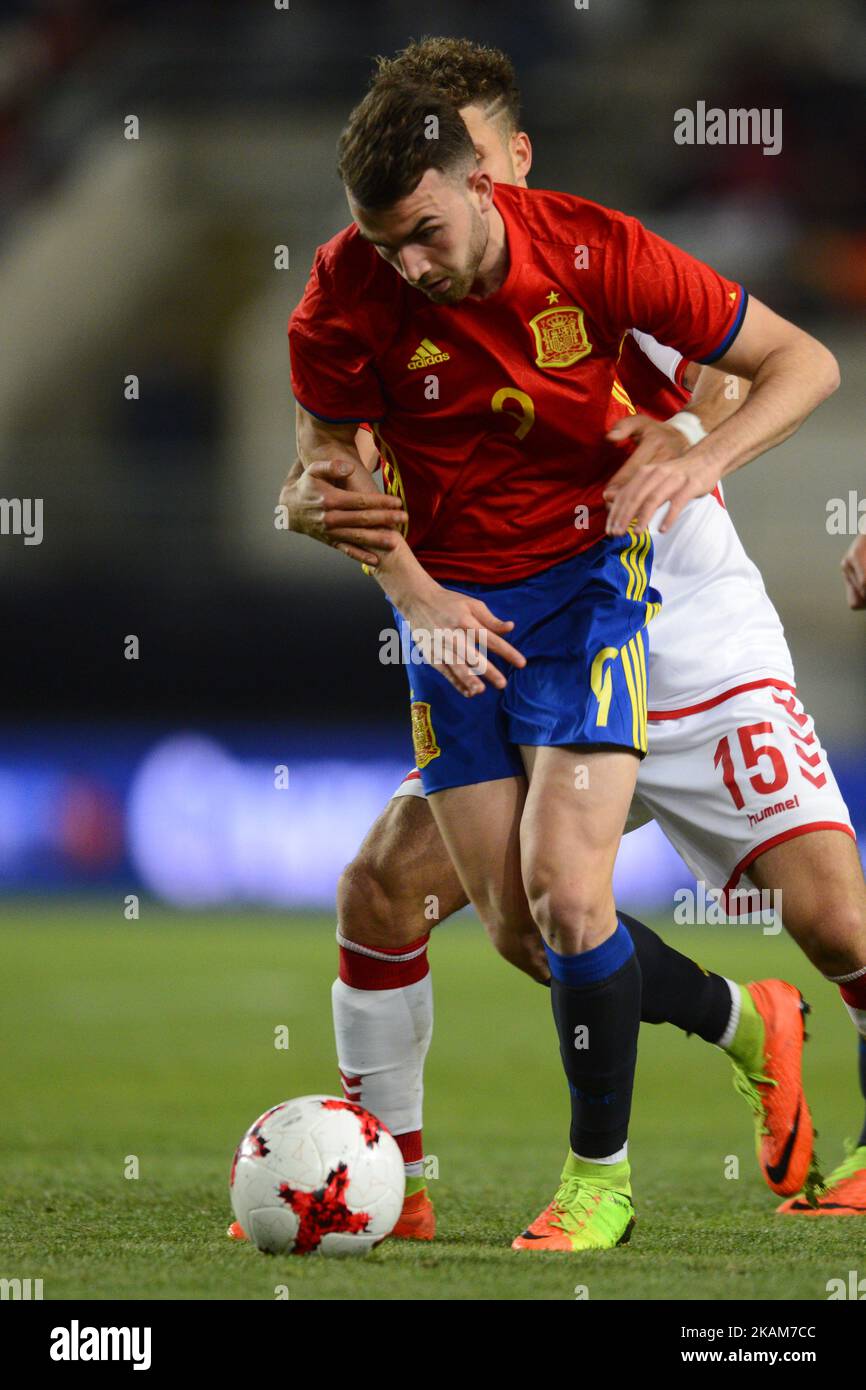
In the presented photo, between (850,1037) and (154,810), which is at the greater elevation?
(154,810)

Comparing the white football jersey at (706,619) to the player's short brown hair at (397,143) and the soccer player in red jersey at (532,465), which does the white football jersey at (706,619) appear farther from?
the player's short brown hair at (397,143)

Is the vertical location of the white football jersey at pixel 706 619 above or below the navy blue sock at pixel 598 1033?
above

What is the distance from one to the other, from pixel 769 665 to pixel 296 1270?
6.06ft

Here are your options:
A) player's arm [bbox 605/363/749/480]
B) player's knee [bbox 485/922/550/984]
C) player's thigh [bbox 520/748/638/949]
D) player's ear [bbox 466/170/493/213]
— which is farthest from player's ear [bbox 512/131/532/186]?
player's knee [bbox 485/922/550/984]

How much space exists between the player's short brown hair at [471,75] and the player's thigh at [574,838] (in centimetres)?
179

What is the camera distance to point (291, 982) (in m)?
9.80

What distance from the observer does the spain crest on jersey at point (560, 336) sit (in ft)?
12.0

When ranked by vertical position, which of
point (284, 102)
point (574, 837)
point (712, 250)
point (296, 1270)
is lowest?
point (296, 1270)

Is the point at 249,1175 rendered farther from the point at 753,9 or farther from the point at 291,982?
the point at 753,9

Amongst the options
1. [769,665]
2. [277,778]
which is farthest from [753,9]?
[769,665]

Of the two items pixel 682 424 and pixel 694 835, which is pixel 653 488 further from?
pixel 694 835

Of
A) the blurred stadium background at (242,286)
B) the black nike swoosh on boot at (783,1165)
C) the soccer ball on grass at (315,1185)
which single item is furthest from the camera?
the blurred stadium background at (242,286)

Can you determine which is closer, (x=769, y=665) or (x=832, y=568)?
(x=769, y=665)

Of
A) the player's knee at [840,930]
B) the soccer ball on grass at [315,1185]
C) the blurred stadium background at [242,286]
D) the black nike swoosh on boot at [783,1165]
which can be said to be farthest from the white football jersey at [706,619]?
the blurred stadium background at [242,286]
